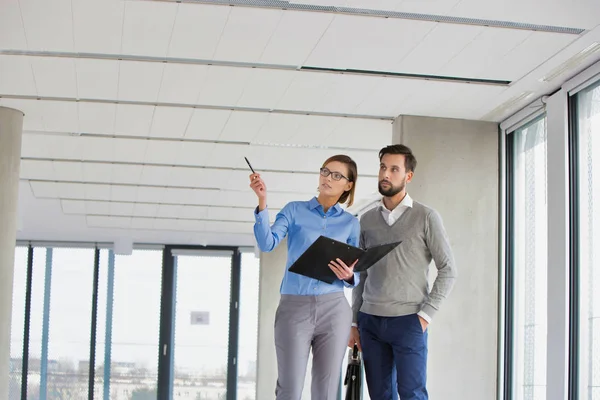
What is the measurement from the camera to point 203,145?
28.2ft

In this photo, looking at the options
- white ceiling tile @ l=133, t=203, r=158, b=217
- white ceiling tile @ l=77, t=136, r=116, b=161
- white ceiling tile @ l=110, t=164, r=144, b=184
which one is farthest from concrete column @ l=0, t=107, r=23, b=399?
white ceiling tile @ l=133, t=203, r=158, b=217

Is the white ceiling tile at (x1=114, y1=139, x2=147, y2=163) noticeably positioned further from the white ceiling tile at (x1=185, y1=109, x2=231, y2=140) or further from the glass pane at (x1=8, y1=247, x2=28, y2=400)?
the glass pane at (x1=8, y1=247, x2=28, y2=400)

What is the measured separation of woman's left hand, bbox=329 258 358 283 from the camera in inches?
141

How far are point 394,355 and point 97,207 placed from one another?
8.99 m

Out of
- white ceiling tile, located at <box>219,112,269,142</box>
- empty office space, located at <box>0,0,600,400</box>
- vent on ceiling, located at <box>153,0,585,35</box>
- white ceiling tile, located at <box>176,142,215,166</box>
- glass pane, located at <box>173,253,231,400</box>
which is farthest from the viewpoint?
glass pane, located at <box>173,253,231,400</box>

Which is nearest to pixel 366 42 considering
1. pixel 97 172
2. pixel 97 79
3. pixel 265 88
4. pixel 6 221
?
pixel 265 88

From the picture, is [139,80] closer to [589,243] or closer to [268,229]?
[268,229]

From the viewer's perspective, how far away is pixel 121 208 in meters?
12.4

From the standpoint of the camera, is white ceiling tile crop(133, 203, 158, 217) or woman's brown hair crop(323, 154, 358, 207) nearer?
woman's brown hair crop(323, 154, 358, 207)

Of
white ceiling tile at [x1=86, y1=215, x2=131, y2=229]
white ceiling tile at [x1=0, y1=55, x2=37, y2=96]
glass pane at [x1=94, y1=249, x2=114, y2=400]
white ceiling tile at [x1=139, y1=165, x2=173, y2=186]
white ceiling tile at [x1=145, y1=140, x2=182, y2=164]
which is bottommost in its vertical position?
glass pane at [x1=94, y1=249, x2=114, y2=400]

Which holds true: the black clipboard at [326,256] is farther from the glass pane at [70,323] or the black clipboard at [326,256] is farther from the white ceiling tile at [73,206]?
the glass pane at [70,323]

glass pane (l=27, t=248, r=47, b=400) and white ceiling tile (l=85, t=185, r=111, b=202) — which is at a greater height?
white ceiling tile (l=85, t=185, r=111, b=202)

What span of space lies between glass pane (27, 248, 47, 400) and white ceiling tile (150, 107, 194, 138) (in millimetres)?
9505

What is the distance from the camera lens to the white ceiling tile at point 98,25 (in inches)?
195
